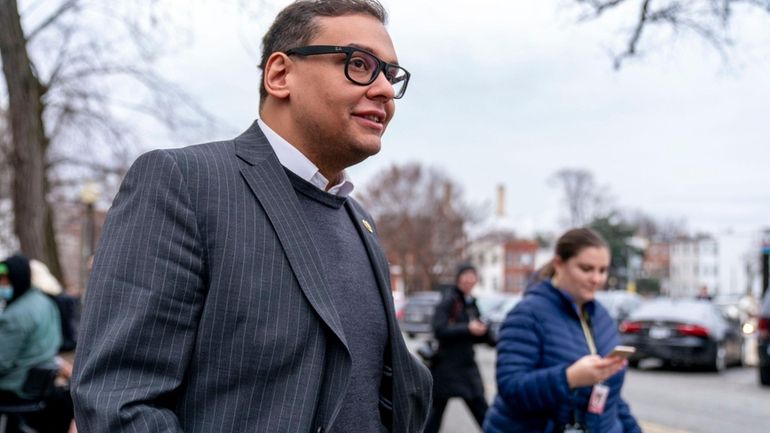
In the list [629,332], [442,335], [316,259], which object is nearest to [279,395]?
[316,259]

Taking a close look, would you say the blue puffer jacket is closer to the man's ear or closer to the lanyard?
the lanyard

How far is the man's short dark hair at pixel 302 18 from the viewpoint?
196 cm

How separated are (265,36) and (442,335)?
5672 mm

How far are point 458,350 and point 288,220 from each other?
5.80m

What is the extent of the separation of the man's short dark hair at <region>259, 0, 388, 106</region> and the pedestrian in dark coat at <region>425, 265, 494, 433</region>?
17.6 ft

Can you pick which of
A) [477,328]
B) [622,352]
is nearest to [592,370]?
[622,352]

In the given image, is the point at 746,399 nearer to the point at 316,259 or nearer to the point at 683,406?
the point at 683,406

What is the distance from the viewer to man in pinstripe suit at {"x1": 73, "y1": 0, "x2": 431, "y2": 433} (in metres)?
1.60

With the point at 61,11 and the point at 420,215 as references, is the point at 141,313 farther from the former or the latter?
the point at 420,215

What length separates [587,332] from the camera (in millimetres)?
4000

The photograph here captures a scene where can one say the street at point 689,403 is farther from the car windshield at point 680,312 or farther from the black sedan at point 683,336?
the car windshield at point 680,312

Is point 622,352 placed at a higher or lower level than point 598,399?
higher

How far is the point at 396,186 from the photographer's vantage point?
2670 inches

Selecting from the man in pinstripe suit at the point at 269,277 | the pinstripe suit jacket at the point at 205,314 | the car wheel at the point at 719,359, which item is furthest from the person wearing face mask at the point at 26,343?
the car wheel at the point at 719,359
